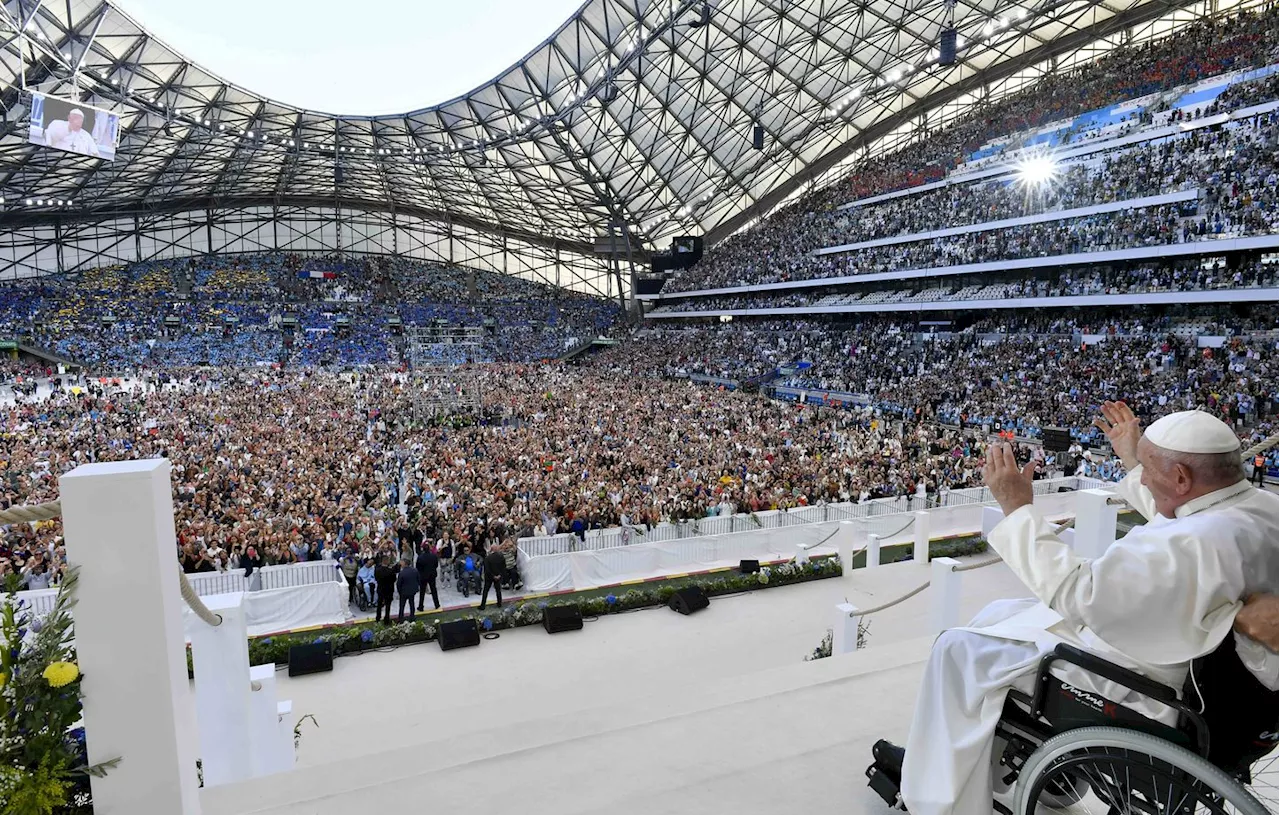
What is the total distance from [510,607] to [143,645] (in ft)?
26.2

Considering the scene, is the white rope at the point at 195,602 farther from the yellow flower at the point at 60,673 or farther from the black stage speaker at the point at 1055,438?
the black stage speaker at the point at 1055,438

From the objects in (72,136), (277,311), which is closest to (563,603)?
(72,136)

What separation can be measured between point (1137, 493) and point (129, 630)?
3527 millimetres

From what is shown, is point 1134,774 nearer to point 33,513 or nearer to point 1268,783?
point 1268,783

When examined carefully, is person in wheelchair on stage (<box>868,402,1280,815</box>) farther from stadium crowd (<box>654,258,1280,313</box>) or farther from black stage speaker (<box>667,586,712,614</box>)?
stadium crowd (<box>654,258,1280,313</box>)

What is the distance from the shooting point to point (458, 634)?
8500mm

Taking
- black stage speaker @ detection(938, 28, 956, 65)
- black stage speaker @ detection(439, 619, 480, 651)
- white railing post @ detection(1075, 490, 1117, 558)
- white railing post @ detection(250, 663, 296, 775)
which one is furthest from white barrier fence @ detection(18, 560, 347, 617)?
black stage speaker @ detection(938, 28, 956, 65)

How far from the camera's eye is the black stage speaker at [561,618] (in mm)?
8898

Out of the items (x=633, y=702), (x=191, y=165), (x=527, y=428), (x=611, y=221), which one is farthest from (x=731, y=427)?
(x=191, y=165)

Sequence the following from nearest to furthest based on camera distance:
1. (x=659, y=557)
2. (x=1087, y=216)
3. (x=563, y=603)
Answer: (x=563, y=603) < (x=659, y=557) < (x=1087, y=216)

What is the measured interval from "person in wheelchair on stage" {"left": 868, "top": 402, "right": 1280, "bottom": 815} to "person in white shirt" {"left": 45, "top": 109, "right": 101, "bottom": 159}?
30579mm

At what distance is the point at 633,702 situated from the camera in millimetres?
3697

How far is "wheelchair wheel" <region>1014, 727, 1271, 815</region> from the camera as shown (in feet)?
5.95

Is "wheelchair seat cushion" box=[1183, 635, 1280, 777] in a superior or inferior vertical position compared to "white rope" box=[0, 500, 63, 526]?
inferior
